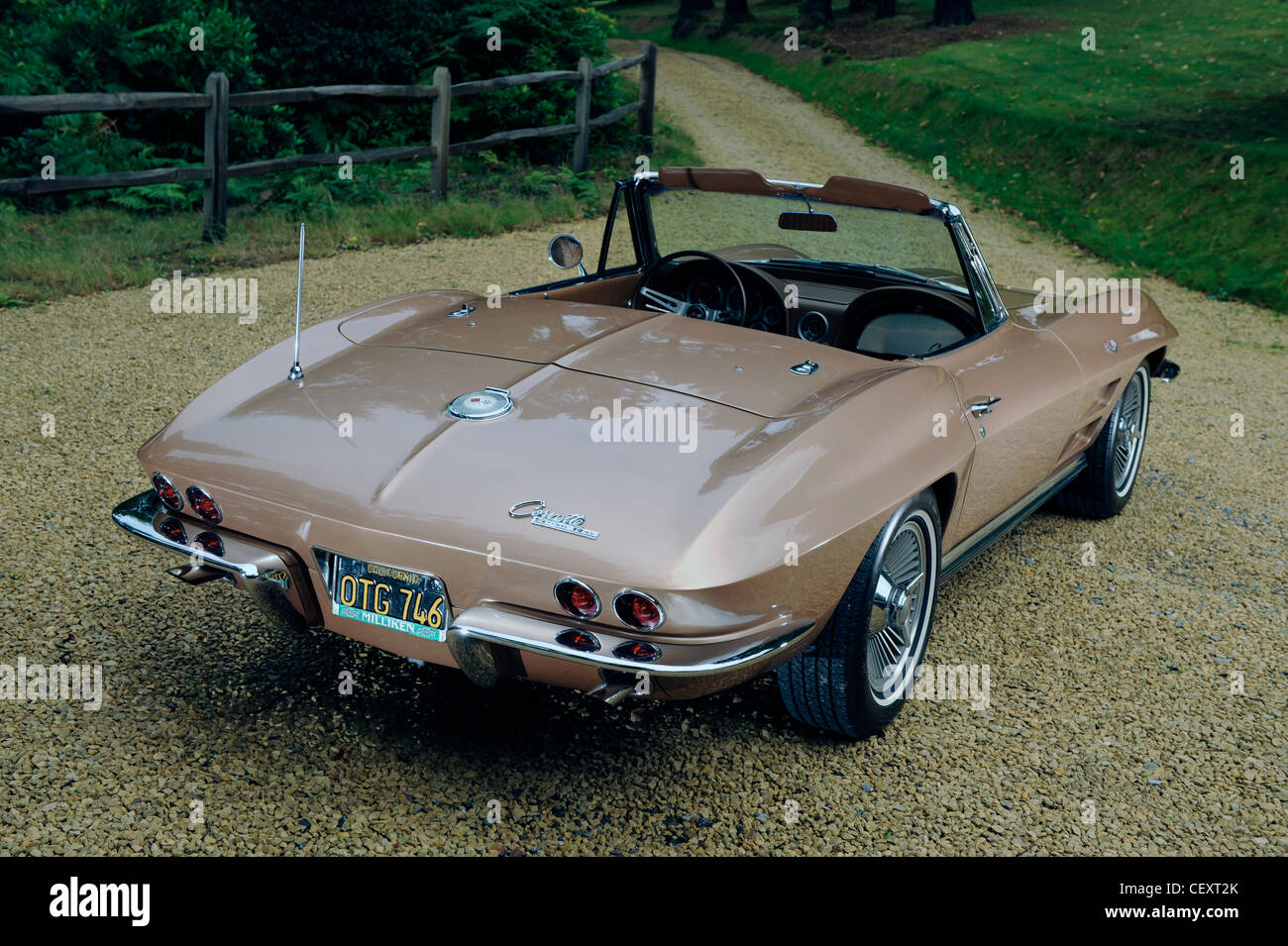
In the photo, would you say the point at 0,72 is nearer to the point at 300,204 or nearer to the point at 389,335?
the point at 300,204

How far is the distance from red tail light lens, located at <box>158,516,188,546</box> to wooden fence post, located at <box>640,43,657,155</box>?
42.4 feet

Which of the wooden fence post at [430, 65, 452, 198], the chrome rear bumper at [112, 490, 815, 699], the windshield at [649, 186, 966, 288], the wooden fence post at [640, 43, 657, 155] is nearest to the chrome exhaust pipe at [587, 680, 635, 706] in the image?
the chrome rear bumper at [112, 490, 815, 699]

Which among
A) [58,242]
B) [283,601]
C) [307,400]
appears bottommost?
[58,242]

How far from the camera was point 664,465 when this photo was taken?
284 centimetres

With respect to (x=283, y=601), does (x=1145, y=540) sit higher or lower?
lower

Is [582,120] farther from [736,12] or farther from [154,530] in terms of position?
[736,12]

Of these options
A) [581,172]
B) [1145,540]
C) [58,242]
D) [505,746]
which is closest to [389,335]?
[505,746]

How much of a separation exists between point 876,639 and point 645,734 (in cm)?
73

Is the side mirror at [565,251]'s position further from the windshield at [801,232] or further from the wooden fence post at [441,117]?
the wooden fence post at [441,117]

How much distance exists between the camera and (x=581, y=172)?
13508mm

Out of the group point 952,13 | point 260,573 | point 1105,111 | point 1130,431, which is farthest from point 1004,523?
point 952,13

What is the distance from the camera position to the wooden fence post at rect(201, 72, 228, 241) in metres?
9.19

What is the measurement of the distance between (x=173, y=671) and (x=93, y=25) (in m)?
11.0

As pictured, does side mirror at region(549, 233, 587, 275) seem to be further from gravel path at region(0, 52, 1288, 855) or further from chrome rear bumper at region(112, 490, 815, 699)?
chrome rear bumper at region(112, 490, 815, 699)
